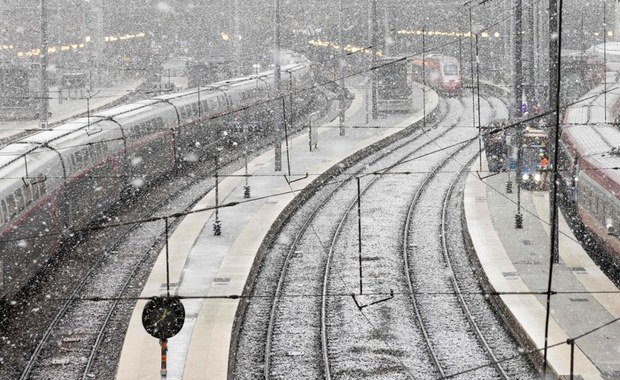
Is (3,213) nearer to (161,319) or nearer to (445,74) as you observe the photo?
(161,319)

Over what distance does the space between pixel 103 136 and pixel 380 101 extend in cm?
2832

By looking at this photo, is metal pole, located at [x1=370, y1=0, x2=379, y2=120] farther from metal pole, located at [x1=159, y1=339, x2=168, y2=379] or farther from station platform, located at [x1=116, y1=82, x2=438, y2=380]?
metal pole, located at [x1=159, y1=339, x2=168, y2=379]

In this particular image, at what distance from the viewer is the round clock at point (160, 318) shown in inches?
778

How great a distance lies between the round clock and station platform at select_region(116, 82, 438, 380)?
4.38 feet

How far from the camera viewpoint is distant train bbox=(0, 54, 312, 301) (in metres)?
25.7

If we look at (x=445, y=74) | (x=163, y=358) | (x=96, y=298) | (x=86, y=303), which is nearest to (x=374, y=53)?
(x=445, y=74)

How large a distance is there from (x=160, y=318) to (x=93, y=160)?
1458cm

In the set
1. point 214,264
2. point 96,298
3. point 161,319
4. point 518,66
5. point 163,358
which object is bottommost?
point 214,264

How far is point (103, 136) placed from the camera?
3531 cm

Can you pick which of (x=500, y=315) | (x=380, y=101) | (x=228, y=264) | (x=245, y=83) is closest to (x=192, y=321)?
(x=228, y=264)

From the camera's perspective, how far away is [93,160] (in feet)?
109

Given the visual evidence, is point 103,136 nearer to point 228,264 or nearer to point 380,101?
point 228,264

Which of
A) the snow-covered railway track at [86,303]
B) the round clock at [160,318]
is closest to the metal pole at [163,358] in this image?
the round clock at [160,318]

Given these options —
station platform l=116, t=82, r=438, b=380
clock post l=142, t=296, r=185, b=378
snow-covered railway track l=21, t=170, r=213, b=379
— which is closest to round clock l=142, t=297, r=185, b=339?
clock post l=142, t=296, r=185, b=378
